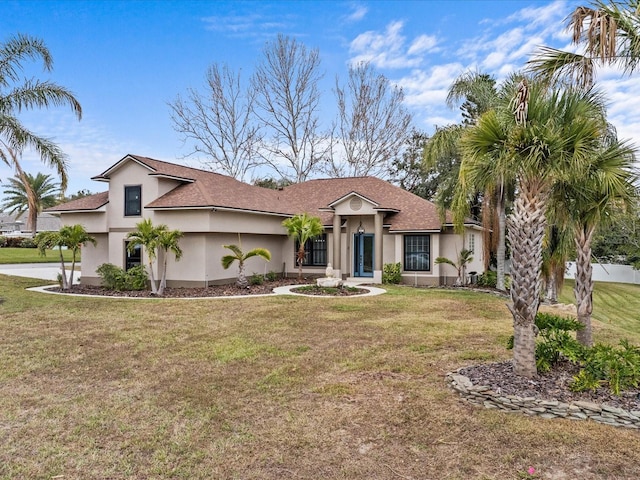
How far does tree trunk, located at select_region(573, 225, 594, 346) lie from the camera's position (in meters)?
A: 7.54

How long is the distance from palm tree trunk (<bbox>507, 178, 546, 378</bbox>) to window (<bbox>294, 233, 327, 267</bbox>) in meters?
16.8

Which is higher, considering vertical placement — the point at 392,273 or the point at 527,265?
the point at 527,265

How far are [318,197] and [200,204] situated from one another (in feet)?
29.8

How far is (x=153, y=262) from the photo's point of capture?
18.4 metres

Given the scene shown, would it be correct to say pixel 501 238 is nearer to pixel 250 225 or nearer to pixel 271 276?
pixel 271 276

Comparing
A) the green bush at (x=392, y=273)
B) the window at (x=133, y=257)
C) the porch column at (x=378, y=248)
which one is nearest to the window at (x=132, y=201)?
the window at (x=133, y=257)

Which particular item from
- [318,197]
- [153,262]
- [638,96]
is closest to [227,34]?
[318,197]

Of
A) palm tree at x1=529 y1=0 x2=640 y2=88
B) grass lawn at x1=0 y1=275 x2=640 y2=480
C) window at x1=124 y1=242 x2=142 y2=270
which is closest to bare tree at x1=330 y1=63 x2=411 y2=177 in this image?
window at x1=124 y1=242 x2=142 y2=270

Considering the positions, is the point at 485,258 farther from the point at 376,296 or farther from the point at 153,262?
the point at 153,262

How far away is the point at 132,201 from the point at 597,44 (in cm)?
1739

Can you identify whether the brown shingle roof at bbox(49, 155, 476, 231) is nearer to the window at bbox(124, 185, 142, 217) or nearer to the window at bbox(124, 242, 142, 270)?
the window at bbox(124, 185, 142, 217)

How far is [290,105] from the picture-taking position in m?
34.5

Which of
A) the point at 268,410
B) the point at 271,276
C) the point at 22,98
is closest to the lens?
the point at 268,410

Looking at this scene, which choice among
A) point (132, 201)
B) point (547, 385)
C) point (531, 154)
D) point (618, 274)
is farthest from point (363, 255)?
point (618, 274)
